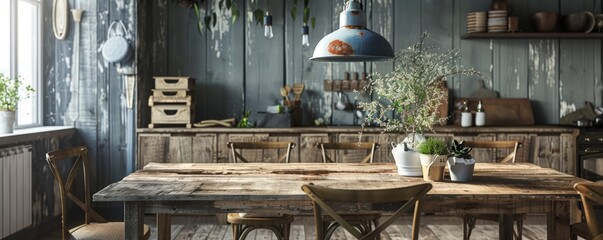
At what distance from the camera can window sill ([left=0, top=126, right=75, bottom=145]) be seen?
14.6 ft

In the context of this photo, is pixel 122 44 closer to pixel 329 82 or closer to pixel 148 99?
pixel 148 99

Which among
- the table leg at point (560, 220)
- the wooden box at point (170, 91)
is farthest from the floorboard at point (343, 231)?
the table leg at point (560, 220)

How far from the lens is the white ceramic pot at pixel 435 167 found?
3.25 meters

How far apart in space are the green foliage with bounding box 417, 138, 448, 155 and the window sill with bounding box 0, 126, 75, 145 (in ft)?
8.99

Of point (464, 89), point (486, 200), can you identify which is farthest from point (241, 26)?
point (486, 200)

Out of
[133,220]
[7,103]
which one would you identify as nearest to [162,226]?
[133,220]

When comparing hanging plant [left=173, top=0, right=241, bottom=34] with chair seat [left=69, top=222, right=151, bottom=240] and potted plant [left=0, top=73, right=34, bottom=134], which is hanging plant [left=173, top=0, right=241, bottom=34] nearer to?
potted plant [left=0, top=73, right=34, bottom=134]

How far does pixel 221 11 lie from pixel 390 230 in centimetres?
252

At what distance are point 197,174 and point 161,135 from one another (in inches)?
89.3

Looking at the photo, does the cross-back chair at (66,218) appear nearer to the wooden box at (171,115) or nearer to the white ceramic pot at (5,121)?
the white ceramic pot at (5,121)

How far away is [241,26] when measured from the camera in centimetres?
625

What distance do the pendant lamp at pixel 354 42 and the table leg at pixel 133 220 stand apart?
1.22 metres

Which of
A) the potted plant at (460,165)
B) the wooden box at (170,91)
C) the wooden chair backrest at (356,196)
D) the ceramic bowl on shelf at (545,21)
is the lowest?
the wooden chair backrest at (356,196)

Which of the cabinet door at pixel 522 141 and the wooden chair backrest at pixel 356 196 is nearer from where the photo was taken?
the wooden chair backrest at pixel 356 196
